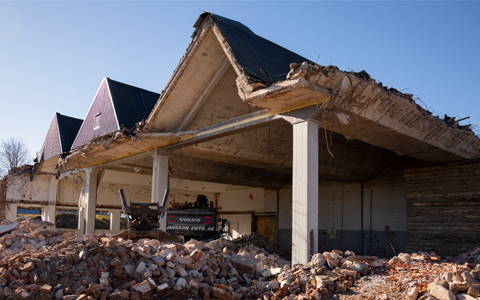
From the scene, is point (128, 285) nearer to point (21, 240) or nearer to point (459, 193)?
point (21, 240)

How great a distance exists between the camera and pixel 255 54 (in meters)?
11.0

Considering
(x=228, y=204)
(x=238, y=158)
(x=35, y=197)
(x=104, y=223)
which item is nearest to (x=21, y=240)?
(x=238, y=158)

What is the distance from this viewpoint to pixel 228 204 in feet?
82.2

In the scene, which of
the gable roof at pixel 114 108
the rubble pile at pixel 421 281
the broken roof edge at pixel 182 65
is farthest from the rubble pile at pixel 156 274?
the gable roof at pixel 114 108

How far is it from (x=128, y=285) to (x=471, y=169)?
10.8m

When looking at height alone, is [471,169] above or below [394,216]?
above

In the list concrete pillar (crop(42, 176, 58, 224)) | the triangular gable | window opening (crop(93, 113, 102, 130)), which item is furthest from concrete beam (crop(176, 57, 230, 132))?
concrete pillar (crop(42, 176, 58, 224))

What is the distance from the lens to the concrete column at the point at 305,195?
Answer: 8.62m

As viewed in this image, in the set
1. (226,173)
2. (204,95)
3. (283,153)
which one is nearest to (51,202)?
(226,173)

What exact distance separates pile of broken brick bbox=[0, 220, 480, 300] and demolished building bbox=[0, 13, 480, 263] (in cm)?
95

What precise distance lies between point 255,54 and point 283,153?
14.9ft

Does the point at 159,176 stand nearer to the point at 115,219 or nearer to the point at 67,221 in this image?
the point at 115,219

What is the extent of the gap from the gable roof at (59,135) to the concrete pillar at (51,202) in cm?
139

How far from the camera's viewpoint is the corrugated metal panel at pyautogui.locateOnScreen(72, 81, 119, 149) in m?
16.8
